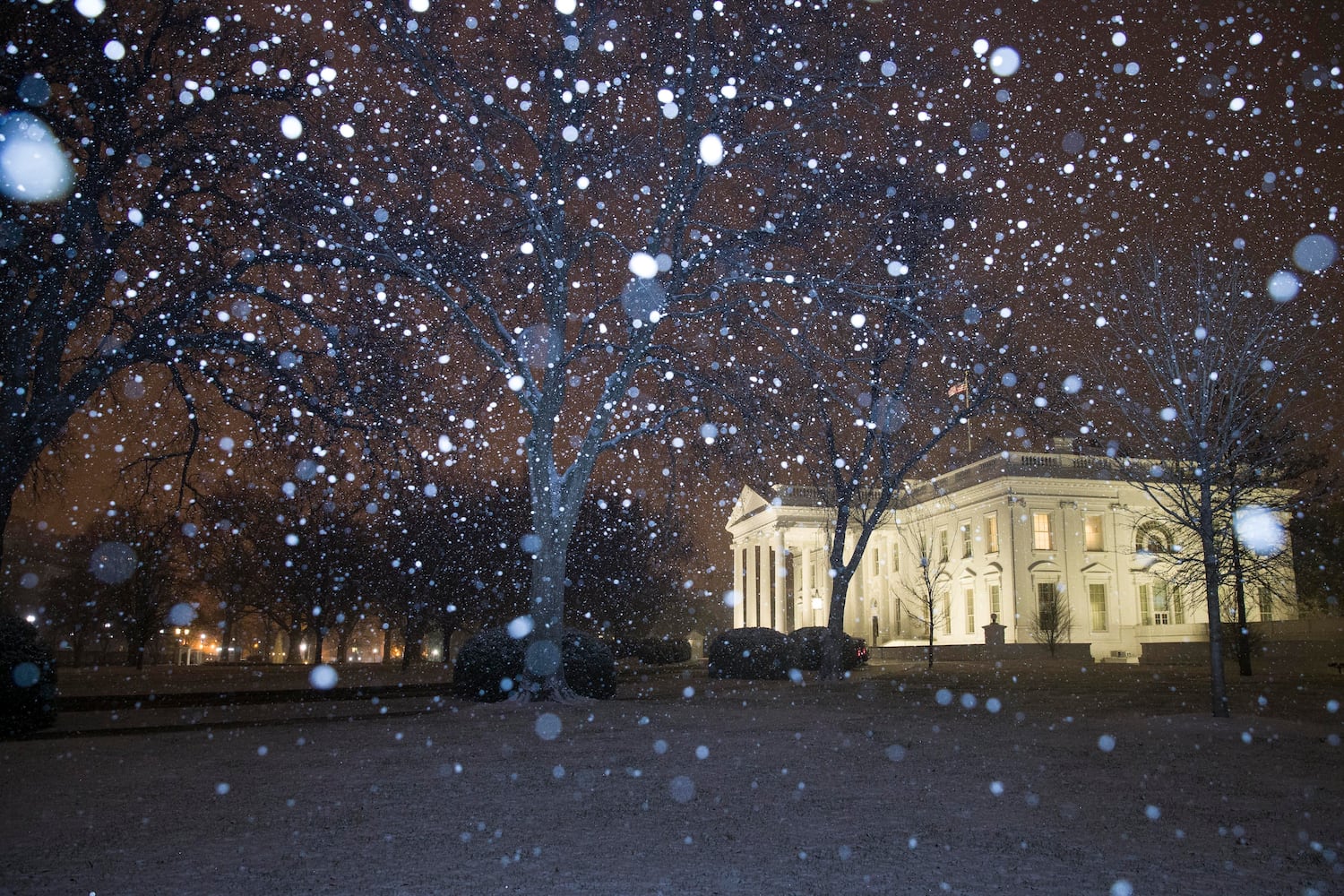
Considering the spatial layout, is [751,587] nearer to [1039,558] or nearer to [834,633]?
[1039,558]

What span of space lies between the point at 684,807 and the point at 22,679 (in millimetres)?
10174

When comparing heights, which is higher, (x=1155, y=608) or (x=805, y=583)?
(x=805, y=583)

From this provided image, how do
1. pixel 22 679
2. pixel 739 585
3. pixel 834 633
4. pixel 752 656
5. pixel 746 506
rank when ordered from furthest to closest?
pixel 739 585 → pixel 746 506 → pixel 752 656 → pixel 834 633 → pixel 22 679

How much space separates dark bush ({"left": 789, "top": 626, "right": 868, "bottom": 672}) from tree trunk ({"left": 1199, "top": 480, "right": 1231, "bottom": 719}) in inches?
568

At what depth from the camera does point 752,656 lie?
27.8 meters

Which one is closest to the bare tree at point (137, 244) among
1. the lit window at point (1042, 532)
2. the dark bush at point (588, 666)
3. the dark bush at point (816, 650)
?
the dark bush at point (588, 666)

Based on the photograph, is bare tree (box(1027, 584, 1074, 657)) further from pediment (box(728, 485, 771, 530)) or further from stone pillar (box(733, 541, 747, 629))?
stone pillar (box(733, 541, 747, 629))

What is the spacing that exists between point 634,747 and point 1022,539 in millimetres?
50702

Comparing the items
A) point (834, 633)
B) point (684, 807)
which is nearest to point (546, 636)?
point (684, 807)

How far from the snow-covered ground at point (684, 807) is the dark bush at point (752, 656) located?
14.3 metres

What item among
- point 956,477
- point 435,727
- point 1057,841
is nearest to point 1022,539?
point 956,477

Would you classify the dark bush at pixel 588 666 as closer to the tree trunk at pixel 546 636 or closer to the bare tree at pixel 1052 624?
the tree trunk at pixel 546 636

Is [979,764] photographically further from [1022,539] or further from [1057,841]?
[1022,539]

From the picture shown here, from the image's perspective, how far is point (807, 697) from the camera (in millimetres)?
18484
